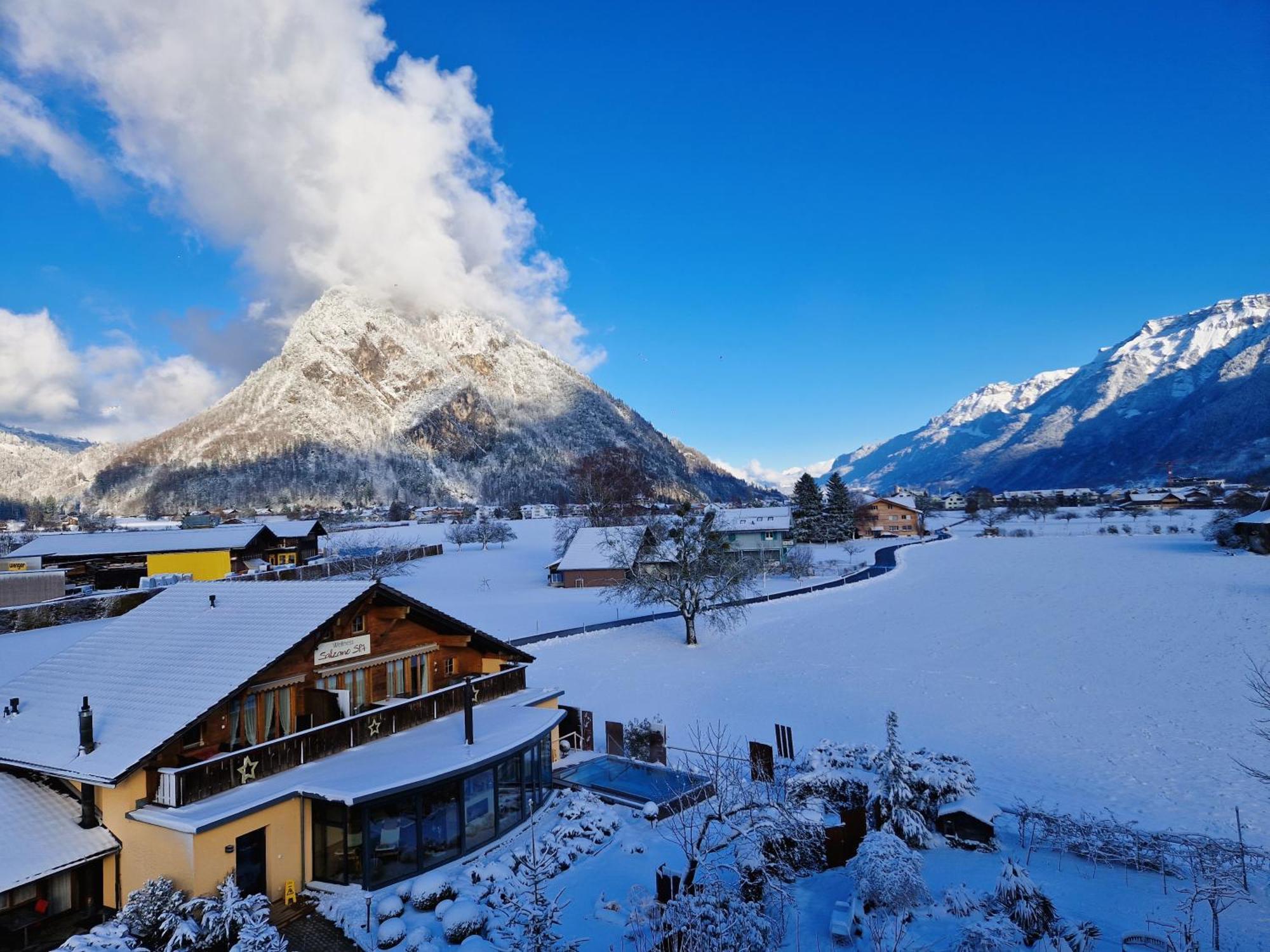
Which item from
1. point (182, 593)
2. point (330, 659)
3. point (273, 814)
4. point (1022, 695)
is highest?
point (182, 593)

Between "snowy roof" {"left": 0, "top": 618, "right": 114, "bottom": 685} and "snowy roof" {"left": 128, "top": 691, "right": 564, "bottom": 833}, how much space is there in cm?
1556

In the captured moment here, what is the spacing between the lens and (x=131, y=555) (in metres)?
49.7

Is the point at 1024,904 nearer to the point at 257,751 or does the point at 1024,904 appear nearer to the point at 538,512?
the point at 257,751

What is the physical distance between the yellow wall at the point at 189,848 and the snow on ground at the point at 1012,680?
12.9m

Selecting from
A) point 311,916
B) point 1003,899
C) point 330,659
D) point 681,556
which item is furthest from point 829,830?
point 681,556

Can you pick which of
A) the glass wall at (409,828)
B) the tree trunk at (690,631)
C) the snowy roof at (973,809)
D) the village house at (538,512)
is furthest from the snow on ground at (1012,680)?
the village house at (538,512)

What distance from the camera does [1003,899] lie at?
9.68 metres

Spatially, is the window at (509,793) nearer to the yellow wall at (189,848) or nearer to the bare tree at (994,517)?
the yellow wall at (189,848)

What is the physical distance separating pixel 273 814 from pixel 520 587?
4663 centimetres

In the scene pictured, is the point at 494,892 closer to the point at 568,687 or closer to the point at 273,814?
the point at 273,814

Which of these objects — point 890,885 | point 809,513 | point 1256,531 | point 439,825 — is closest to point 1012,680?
point 890,885

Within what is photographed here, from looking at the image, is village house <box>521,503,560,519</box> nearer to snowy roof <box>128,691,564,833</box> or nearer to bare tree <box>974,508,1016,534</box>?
bare tree <box>974,508,1016,534</box>

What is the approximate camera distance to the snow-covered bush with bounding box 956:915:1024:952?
8.55 metres

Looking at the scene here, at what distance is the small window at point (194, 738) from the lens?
462 inches
